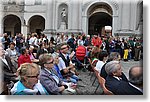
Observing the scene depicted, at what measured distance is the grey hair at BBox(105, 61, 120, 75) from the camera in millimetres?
2766

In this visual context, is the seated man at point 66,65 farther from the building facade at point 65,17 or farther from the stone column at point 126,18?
the stone column at point 126,18

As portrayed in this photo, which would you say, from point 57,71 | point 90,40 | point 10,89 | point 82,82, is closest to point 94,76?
point 82,82

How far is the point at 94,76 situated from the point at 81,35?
2.19ft

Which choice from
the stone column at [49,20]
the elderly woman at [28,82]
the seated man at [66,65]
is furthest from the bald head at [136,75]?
the stone column at [49,20]

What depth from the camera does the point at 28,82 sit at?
270 centimetres

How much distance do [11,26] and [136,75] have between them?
4.57ft

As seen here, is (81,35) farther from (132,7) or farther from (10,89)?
(10,89)

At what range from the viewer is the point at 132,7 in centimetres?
301

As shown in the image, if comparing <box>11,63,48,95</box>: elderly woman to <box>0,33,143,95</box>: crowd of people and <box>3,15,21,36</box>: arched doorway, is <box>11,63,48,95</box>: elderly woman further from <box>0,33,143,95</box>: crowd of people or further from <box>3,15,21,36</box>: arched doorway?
<box>3,15,21,36</box>: arched doorway

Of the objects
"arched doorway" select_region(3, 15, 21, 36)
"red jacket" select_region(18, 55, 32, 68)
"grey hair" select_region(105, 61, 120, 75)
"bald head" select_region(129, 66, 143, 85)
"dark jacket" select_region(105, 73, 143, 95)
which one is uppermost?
"arched doorway" select_region(3, 15, 21, 36)

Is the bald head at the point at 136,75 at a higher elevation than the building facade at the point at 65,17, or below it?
below

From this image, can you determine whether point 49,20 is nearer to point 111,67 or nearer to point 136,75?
point 111,67

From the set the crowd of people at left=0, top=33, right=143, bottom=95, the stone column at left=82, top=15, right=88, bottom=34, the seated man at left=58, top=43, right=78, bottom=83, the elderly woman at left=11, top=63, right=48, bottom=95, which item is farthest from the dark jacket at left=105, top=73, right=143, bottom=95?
the stone column at left=82, top=15, right=88, bottom=34

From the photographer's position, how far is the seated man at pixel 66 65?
2.92 metres
